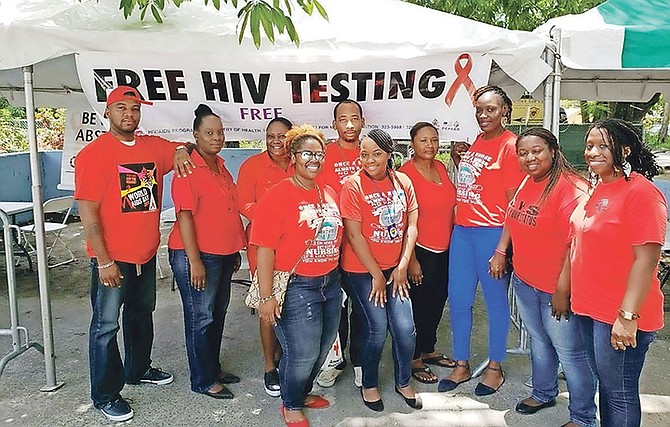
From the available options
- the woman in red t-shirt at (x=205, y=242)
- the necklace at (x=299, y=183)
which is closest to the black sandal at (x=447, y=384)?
the woman in red t-shirt at (x=205, y=242)

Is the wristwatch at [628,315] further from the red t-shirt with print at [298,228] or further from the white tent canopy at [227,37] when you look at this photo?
the white tent canopy at [227,37]

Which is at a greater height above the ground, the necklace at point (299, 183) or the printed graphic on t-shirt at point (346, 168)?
the printed graphic on t-shirt at point (346, 168)

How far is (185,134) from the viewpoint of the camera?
13.2ft

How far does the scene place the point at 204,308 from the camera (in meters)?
3.61

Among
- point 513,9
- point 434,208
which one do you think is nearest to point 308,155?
point 434,208

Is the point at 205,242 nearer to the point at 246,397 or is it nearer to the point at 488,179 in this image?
the point at 246,397

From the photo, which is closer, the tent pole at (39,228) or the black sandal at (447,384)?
the tent pole at (39,228)

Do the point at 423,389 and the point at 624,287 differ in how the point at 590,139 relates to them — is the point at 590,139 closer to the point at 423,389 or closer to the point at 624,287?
the point at 624,287

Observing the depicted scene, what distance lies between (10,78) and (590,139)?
15.1ft

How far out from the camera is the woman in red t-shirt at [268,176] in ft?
12.4

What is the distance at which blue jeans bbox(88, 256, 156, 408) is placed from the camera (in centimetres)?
340

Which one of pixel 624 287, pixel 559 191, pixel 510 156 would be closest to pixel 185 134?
pixel 510 156

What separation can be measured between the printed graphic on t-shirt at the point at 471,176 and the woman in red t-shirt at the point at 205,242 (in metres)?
1.46

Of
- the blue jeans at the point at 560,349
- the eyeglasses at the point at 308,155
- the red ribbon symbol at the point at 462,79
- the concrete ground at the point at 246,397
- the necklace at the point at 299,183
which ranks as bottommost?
the concrete ground at the point at 246,397
